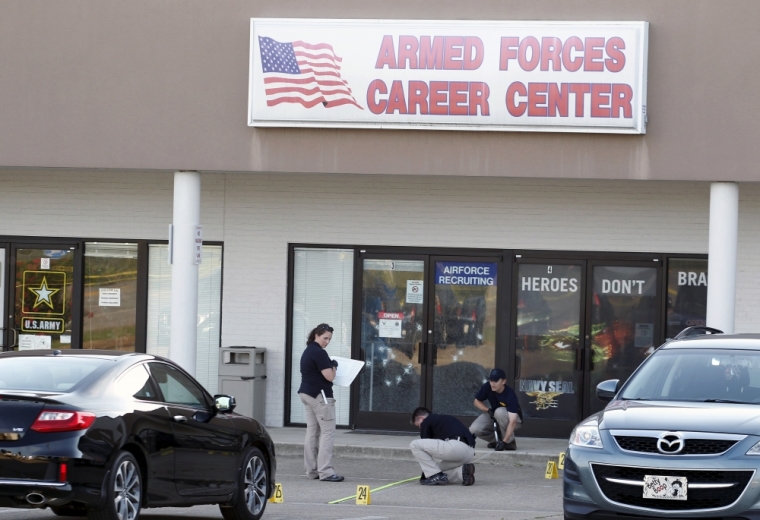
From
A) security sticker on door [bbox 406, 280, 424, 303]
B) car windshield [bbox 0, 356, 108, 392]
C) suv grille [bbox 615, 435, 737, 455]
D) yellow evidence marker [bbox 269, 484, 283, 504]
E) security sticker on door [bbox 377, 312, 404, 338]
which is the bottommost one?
yellow evidence marker [bbox 269, 484, 283, 504]

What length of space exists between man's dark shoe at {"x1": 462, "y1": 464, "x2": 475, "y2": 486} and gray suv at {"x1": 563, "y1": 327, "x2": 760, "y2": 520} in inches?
185

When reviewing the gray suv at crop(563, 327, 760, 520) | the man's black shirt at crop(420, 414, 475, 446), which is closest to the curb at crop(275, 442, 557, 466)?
the man's black shirt at crop(420, 414, 475, 446)

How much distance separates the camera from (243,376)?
57.8 feet

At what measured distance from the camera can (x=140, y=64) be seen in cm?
1616

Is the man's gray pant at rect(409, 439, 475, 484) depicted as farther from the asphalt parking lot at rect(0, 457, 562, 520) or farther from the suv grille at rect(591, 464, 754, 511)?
the suv grille at rect(591, 464, 754, 511)

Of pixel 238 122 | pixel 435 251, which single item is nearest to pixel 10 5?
pixel 238 122

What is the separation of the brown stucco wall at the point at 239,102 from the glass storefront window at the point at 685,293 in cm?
237

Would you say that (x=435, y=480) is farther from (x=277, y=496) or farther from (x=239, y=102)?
(x=239, y=102)

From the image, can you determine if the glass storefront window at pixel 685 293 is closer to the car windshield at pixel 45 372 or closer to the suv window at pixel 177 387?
the suv window at pixel 177 387

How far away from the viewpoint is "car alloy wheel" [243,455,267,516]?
10531 mm

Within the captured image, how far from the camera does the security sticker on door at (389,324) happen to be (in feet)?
59.3

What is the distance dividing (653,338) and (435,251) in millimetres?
3339

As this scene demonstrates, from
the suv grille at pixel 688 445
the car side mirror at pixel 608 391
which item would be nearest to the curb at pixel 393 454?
the car side mirror at pixel 608 391

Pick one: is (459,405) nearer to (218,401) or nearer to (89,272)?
(89,272)
